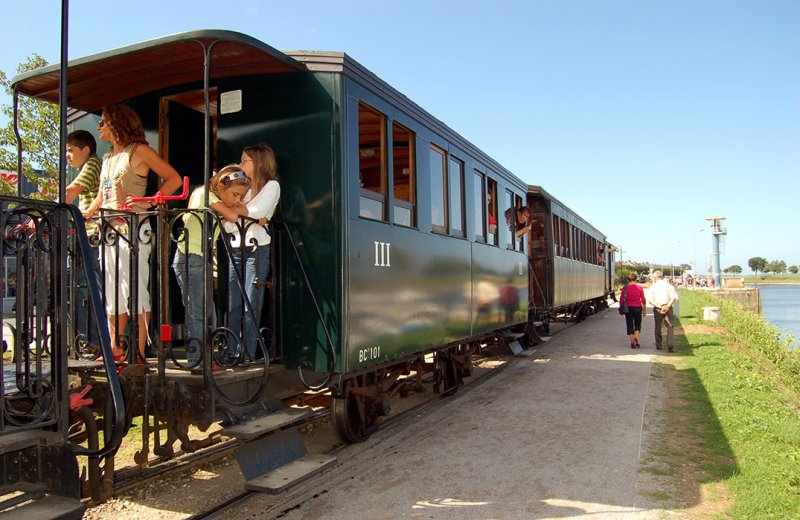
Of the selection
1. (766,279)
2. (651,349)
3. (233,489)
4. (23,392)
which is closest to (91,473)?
(23,392)

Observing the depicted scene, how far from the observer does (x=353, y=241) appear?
15.7 feet

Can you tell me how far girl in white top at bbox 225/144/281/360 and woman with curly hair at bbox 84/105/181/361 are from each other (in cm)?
59

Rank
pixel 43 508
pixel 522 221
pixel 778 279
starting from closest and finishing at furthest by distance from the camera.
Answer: pixel 43 508
pixel 522 221
pixel 778 279

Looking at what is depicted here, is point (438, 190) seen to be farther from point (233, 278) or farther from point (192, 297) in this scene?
point (192, 297)

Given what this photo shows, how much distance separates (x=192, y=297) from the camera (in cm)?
430

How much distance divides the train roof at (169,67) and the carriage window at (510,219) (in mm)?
4396

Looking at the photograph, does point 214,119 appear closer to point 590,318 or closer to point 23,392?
point 23,392

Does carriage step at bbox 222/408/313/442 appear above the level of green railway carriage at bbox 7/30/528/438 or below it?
below

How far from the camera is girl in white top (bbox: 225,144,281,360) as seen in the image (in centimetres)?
441

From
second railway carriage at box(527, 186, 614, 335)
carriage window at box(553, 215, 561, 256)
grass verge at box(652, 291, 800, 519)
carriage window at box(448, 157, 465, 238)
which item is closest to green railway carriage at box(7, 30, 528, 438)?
carriage window at box(448, 157, 465, 238)

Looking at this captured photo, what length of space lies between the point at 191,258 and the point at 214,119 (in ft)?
4.97

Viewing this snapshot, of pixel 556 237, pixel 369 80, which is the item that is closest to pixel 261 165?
pixel 369 80

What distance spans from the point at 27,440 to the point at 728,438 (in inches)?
227

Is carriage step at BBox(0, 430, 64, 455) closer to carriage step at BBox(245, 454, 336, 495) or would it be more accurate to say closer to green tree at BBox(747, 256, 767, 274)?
carriage step at BBox(245, 454, 336, 495)
